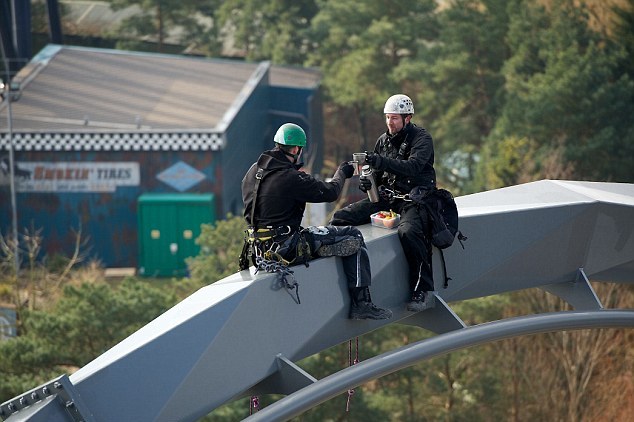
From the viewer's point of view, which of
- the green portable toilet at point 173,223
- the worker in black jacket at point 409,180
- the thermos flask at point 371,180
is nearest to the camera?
the thermos flask at point 371,180

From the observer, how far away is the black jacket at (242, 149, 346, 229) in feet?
29.6

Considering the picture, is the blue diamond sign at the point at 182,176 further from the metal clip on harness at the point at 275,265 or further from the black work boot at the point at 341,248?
the metal clip on harness at the point at 275,265

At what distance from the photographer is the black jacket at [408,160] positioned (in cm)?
991

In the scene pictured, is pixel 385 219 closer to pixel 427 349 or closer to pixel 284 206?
pixel 284 206

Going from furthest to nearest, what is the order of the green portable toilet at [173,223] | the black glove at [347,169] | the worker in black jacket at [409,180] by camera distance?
the green portable toilet at [173,223] < the worker in black jacket at [409,180] < the black glove at [347,169]

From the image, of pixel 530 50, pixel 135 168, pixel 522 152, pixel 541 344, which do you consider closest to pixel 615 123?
pixel 522 152

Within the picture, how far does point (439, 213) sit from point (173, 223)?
27.2 metres

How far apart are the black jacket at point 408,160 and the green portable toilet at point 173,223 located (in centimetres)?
2627

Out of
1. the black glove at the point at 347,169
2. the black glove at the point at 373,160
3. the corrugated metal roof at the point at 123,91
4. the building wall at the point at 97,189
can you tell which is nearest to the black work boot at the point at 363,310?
the black glove at the point at 347,169

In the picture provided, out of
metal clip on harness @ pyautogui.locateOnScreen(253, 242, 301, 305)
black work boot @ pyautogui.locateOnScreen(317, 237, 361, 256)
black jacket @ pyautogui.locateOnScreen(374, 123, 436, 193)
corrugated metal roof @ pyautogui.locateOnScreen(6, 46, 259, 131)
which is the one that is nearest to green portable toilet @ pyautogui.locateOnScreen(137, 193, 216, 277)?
corrugated metal roof @ pyautogui.locateOnScreen(6, 46, 259, 131)

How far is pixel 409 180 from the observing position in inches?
402

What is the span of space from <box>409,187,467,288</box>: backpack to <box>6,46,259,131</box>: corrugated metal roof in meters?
27.3

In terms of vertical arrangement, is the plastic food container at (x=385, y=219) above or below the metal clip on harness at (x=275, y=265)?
below

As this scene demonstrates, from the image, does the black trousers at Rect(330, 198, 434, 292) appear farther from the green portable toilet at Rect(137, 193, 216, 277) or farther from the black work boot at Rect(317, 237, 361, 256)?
the green portable toilet at Rect(137, 193, 216, 277)
